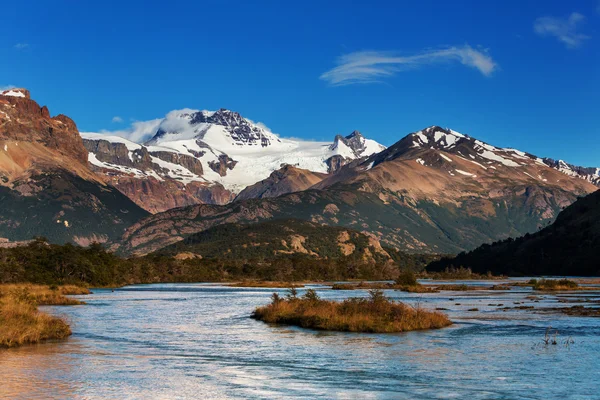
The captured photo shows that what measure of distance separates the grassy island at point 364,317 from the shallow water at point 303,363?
2261 millimetres

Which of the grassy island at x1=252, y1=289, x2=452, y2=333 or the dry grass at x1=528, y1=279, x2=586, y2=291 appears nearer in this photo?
the grassy island at x1=252, y1=289, x2=452, y2=333

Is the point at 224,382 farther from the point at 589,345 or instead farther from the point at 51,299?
the point at 51,299

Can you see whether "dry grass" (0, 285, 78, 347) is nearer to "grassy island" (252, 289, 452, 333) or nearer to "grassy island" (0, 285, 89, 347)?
"grassy island" (0, 285, 89, 347)

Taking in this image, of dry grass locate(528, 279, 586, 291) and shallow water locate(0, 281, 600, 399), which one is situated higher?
dry grass locate(528, 279, 586, 291)

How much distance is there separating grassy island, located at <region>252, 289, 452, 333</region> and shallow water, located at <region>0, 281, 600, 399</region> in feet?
7.42

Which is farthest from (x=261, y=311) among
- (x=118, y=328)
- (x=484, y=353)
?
(x=484, y=353)

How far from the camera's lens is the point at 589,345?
6044cm

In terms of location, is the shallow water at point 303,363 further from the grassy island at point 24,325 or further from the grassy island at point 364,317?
the grassy island at point 364,317

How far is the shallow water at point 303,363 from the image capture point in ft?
136

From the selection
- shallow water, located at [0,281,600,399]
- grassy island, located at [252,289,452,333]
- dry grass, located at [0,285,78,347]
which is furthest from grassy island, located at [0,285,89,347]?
grassy island, located at [252,289,452,333]

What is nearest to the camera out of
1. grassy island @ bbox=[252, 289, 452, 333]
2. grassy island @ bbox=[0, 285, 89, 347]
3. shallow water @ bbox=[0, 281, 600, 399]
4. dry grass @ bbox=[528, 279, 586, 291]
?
shallow water @ bbox=[0, 281, 600, 399]

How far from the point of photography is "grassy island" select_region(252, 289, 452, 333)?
73688 millimetres

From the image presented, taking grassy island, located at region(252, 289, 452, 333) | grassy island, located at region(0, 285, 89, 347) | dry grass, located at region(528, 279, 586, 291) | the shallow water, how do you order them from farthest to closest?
dry grass, located at region(528, 279, 586, 291) < grassy island, located at region(252, 289, 452, 333) < grassy island, located at region(0, 285, 89, 347) < the shallow water

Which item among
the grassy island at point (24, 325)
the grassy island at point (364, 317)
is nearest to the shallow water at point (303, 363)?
the grassy island at point (24, 325)
